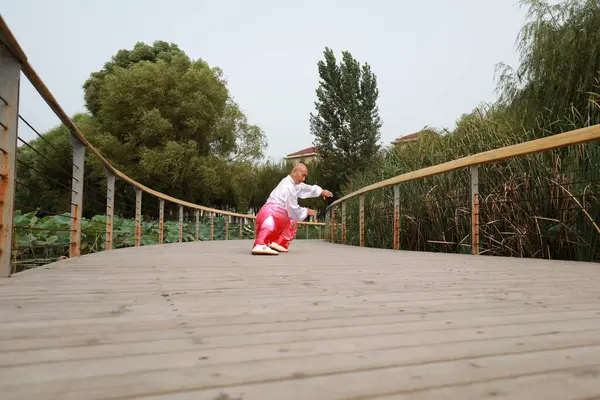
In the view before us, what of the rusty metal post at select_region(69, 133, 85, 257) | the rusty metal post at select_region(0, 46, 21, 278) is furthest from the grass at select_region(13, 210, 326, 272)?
the rusty metal post at select_region(0, 46, 21, 278)

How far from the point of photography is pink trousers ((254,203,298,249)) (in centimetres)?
430

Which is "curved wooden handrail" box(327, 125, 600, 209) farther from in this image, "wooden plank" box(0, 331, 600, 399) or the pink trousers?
"wooden plank" box(0, 331, 600, 399)

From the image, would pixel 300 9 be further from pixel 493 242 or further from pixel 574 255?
pixel 574 255

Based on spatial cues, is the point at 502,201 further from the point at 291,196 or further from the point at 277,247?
the point at 277,247

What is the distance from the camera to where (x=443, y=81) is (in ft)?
39.3

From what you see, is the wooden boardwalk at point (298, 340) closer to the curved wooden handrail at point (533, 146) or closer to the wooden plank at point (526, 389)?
the wooden plank at point (526, 389)

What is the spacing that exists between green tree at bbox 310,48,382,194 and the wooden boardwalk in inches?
869

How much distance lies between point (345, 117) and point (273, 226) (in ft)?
67.3

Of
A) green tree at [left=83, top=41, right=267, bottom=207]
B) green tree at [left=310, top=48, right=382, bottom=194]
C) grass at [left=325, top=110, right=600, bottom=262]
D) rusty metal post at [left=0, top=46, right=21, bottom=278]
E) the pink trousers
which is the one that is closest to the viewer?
rusty metal post at [left=0, top=46, right=21, bottom=278]

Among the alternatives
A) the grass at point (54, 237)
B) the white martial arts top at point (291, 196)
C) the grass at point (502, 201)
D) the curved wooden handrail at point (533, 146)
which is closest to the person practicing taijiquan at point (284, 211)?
the white martial arts top at point (291, 196)

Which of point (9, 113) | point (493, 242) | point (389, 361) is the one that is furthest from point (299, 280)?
point (493, 242)

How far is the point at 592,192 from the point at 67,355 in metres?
3.37

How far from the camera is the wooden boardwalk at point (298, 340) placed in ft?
2.35

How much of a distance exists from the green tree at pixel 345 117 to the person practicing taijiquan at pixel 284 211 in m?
19.0
